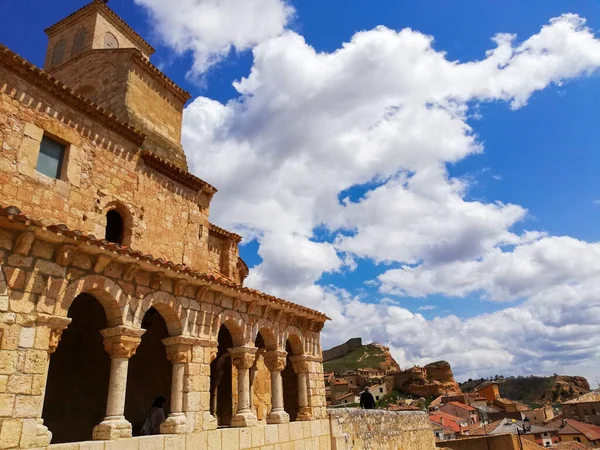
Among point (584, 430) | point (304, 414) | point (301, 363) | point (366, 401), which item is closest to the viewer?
point (304, 414)

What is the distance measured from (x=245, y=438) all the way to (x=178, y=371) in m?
1.80

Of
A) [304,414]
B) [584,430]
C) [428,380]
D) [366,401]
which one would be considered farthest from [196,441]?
[428,380]

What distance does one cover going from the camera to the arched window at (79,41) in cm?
1432

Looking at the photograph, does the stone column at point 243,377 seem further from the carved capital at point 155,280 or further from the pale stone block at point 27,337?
the pale stone block at point 27,337

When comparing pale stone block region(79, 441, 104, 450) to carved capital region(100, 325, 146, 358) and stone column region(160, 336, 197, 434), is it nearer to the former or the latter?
carved capital region(100, 325, 146, 358)

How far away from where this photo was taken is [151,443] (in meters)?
6.27

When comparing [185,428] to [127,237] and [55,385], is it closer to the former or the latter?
[55,385]

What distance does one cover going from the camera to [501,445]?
17875mm

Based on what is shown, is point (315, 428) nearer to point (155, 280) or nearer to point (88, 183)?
point (155, 280)

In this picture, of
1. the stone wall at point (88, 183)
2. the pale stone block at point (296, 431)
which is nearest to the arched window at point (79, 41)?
the stone wall at point (88, 183)

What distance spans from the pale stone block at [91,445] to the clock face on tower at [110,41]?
12844mm

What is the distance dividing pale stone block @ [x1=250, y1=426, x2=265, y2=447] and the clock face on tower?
12607 millimetres

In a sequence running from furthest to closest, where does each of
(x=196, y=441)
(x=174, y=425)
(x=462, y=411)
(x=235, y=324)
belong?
(x=462, y=411), (x=235, y=324), (x=196, y=441), (x=174, y=425)

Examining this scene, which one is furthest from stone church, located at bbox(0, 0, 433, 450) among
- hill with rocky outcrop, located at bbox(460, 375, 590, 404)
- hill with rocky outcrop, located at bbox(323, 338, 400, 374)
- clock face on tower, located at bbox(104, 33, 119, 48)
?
hill with rocky outcrop, located at bbox(460, 375, 590, 404)
